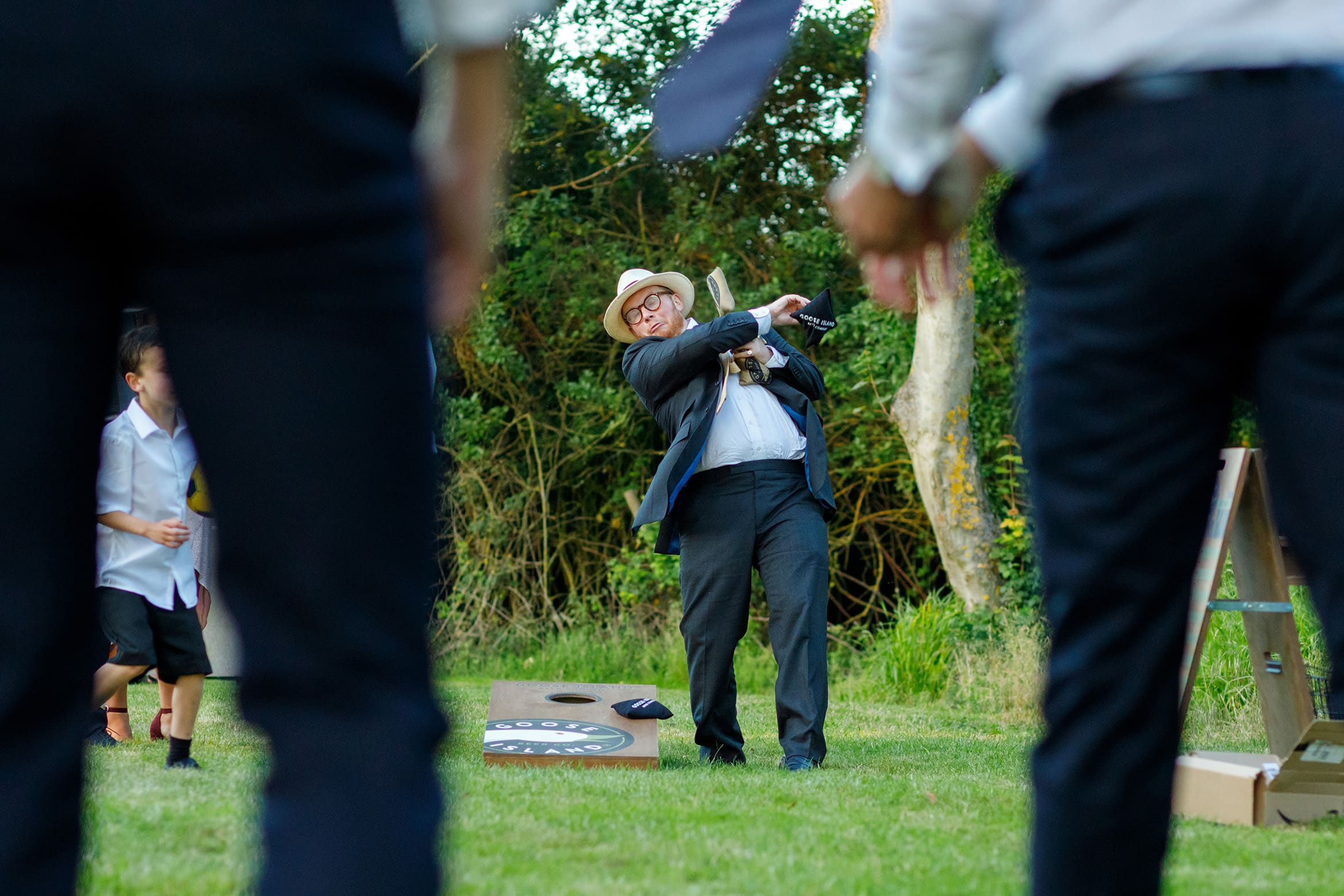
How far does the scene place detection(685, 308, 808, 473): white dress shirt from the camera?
5258 millimetres

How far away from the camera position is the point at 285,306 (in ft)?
2.98

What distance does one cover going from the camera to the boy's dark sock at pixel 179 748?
4.32 metres

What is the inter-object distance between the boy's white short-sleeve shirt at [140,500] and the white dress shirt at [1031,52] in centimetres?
366

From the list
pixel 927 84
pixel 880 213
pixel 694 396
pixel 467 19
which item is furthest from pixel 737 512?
pixel 467 19

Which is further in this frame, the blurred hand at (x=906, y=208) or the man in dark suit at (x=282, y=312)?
the blurred hand at (x=906, y=208)

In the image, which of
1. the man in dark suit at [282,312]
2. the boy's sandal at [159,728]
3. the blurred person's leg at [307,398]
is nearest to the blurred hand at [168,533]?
the boy's sandal at [159,728]

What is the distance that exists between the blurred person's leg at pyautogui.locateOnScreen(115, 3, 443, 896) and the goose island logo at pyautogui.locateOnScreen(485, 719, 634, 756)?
12.7 ft

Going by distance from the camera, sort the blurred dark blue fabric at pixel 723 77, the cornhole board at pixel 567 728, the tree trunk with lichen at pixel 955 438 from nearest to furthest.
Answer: the blurred dark blue fabric at pixel 723 77 → the cornhole board at pixel 567 728 → the tree trunk with lichen at pixel 955 438

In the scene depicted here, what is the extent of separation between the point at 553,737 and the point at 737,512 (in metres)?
1.15

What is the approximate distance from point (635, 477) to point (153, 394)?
793cm

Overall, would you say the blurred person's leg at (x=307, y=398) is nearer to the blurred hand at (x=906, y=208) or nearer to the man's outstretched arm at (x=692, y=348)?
the blurred hand at (x=906, y=208)

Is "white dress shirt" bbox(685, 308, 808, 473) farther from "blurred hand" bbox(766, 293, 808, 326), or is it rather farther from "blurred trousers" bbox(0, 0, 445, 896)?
"blurred trousers" bbox(0, 0, 445, 896)

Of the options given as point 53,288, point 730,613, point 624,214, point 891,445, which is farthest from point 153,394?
point 624,214

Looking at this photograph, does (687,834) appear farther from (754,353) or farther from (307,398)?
(754,353)
